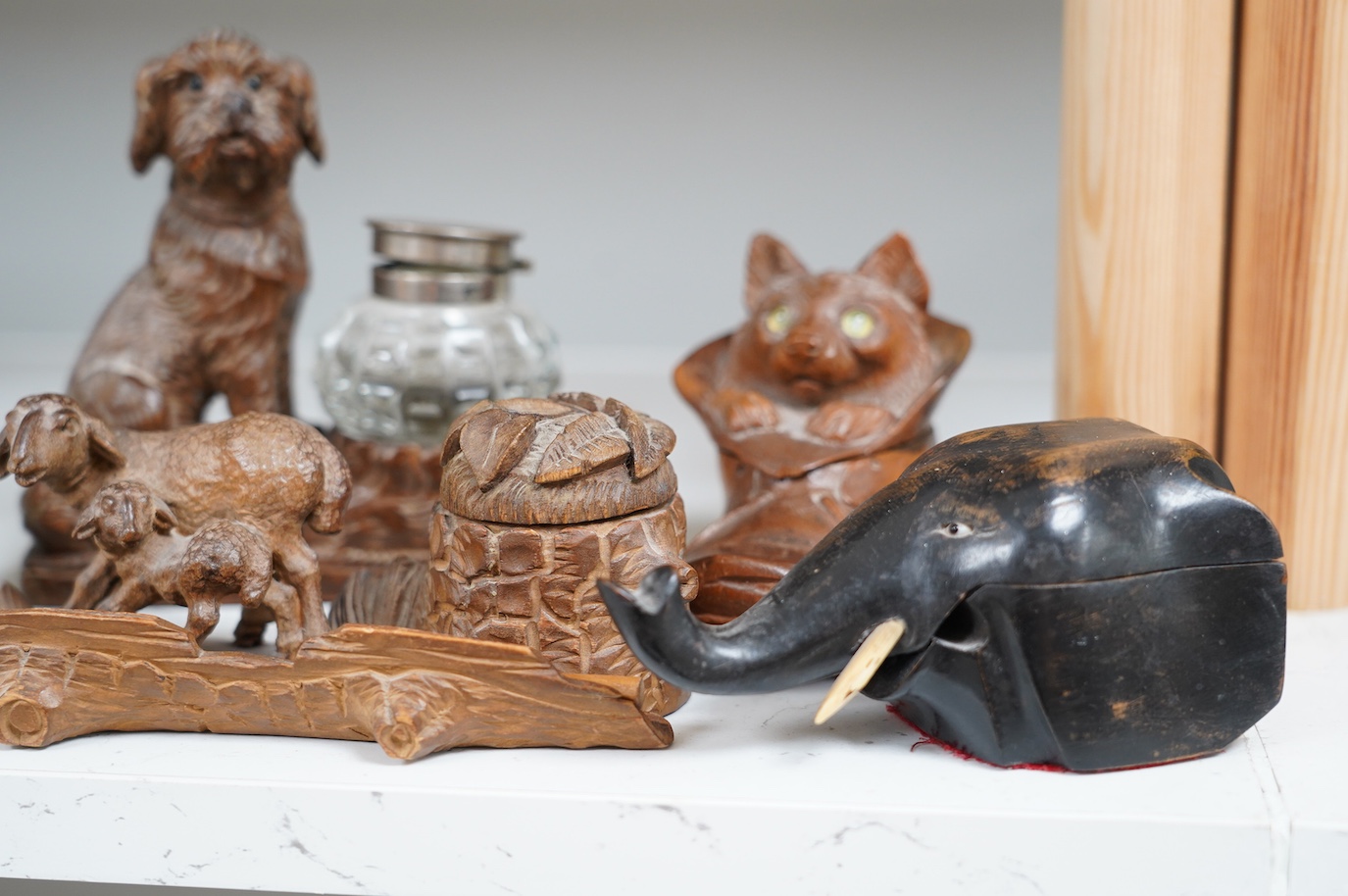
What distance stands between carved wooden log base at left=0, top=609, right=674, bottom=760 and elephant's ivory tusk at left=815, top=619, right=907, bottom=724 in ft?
0.40

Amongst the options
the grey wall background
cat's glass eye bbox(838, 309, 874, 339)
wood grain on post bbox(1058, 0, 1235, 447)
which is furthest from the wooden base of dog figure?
the grey wall background

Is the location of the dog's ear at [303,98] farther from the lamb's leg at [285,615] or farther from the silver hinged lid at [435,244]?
the lamb's leg at [285,615]

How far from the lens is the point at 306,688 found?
2.68 ft

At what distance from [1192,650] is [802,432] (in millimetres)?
389

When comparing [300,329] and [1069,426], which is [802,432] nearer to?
[1069,426]

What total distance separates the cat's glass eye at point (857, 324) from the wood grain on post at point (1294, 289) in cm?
27

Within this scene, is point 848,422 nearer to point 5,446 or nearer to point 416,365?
point 416,365

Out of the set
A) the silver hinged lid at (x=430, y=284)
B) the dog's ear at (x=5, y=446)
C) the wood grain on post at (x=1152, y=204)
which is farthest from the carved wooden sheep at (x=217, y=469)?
the wood grain on post at (x=1152, y=204)

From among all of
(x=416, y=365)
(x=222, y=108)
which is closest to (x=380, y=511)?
(x=416, y=365)

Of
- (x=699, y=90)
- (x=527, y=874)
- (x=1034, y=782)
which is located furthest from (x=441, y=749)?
(x=699, y=90)

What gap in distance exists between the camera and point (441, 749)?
0.81 meters

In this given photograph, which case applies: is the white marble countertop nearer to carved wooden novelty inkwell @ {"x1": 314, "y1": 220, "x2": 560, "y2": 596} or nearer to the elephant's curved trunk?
the elephant's curved trunk

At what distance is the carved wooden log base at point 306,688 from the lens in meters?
0.80

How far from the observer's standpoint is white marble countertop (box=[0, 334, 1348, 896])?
29.1 inches
